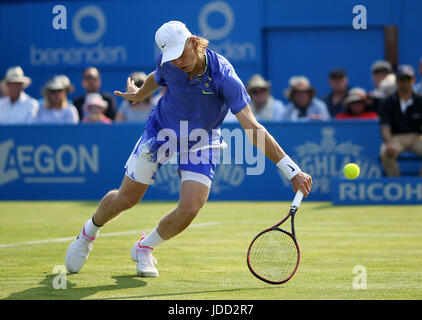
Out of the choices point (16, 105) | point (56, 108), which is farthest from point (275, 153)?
point (16, 105)

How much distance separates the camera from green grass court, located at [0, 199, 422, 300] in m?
5.33

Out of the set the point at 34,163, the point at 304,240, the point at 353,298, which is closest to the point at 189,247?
the point at 304,240

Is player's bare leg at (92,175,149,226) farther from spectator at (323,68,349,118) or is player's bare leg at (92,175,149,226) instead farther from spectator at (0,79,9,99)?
spectator at (0,79,9,99)

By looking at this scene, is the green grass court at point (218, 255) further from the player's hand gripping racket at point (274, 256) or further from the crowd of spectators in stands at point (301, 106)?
the crowd of spectators in stands at point (301, 106)

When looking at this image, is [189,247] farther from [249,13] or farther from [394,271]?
[249,13]

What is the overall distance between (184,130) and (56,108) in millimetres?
7671

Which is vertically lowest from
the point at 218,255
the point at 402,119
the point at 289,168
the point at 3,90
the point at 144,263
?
the point at 218,255

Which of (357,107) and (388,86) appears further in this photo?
(388,86)

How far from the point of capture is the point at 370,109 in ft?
42.1

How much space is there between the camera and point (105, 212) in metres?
6.02

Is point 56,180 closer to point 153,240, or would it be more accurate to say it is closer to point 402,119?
point 402,119

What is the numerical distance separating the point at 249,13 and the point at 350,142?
5.60 metres

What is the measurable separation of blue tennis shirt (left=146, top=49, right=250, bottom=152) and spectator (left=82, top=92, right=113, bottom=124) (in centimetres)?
698

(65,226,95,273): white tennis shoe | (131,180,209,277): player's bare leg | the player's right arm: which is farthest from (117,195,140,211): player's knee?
the player's right arm
